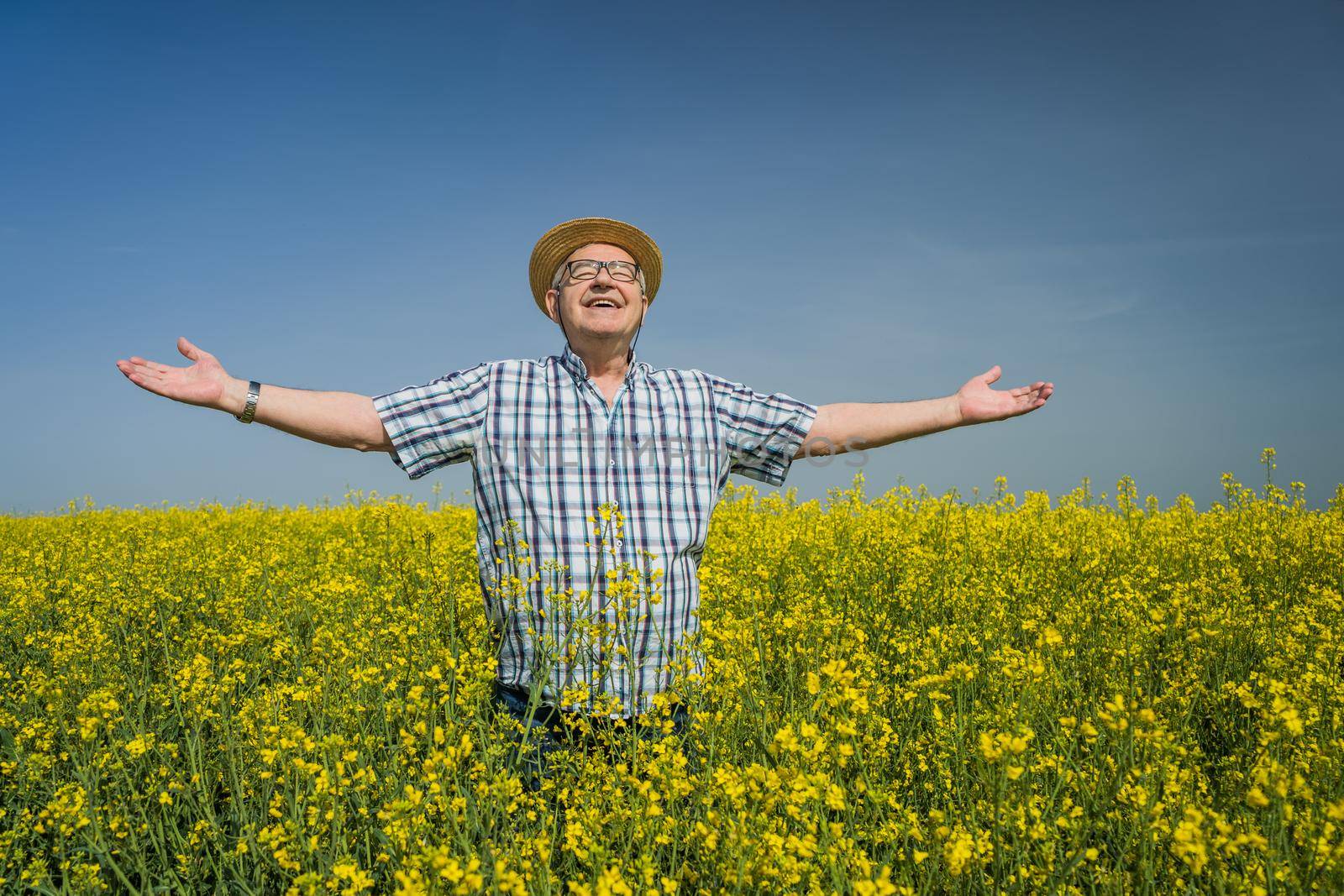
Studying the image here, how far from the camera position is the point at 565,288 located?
3582mm

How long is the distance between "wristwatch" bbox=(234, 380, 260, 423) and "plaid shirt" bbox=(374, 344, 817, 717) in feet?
Result: 1.48

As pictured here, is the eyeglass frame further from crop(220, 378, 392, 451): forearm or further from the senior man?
crop(220, 378, 392, 451): forearm

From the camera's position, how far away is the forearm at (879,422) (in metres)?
3.61

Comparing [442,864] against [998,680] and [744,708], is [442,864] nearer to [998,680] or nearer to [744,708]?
[744,708]

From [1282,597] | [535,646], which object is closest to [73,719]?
[535,646]

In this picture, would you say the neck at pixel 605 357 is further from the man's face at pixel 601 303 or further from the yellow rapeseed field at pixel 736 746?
the yellow rapeseed field at pixel 736 746

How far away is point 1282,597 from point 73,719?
21.4 ft

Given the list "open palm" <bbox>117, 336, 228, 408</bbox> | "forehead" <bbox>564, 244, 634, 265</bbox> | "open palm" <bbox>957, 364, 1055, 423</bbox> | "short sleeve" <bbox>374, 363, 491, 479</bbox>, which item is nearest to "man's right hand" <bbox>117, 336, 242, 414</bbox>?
"open palm" <bbox>117, 336, 228, 408</bbox>

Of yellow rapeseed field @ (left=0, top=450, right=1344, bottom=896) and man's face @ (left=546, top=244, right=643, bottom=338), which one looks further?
man's face @ (left=546, top=244, right=643, bottom=338)

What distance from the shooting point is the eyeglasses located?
3553mm

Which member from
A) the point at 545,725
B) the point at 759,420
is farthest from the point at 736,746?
the point at 759,420

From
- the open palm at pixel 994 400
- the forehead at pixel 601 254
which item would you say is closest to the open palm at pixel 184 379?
the forehead at pixel 601 254

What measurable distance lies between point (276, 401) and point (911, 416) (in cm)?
263

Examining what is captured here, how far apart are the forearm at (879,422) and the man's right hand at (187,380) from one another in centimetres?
237
